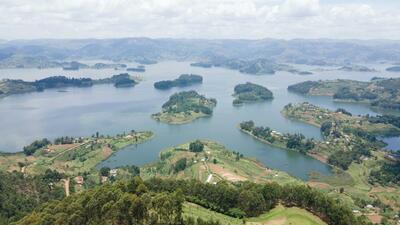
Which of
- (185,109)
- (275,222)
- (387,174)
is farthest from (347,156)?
(185,109)

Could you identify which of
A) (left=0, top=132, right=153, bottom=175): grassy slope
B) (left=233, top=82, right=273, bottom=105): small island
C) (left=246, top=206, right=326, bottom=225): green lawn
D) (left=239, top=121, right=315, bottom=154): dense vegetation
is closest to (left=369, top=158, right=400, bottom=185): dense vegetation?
(left=239, top=121, right=315, bottom=154): dense vegetation

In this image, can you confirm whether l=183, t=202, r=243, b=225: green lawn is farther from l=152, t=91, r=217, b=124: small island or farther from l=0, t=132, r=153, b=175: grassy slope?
l=152, t=91, r=217, b=124: small island

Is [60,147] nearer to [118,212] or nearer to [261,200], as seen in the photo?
[261,200]

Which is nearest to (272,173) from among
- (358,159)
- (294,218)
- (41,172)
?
(358,159)

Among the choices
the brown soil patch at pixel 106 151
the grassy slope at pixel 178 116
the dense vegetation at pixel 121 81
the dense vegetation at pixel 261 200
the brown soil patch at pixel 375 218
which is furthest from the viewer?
the dense vegetation at pixel 121 81

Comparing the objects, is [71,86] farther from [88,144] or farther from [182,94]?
[88,144]

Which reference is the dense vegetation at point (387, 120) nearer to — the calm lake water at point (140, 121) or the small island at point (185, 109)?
the calm lake water at point (140, 121)

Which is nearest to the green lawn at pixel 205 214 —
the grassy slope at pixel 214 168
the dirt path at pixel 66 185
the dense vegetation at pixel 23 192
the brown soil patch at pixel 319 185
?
the dense vegetation at pixel 23 192
